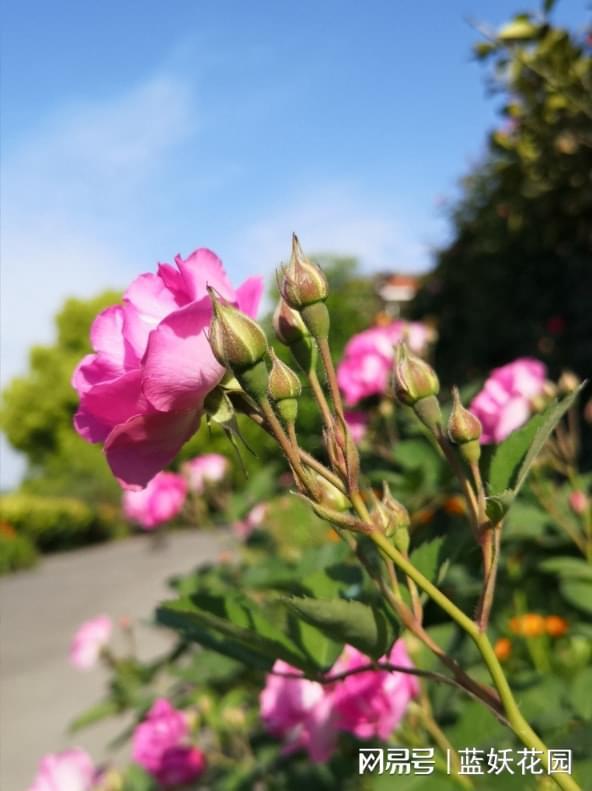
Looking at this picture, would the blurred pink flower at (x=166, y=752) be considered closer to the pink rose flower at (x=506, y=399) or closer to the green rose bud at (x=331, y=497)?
the pink rose flower at (x=506, y=399)

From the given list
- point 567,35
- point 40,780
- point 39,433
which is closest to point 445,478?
point 40,780

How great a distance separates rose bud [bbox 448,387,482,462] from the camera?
0.45 metres

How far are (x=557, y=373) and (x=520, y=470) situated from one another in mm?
→ 3910

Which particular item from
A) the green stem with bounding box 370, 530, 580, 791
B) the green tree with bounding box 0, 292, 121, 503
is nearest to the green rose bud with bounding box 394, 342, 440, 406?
the green stem with bounding box 370, 530, 580, 791

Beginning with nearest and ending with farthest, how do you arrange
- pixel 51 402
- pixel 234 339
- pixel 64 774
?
pixel 234 339 < pixel 64 774 < pixel 51 402

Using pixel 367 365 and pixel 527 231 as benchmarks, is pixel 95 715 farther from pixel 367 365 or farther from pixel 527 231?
pixel 527 231

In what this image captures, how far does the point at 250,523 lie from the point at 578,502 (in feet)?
3.26

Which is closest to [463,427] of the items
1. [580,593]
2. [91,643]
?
[580,593]

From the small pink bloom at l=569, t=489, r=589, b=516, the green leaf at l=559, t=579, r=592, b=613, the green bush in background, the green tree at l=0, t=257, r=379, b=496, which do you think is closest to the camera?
the green leaf at l=559, t=579, r=592, b=613

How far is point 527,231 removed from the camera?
402 centimetres

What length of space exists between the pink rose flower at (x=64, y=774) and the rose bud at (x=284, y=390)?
974mm

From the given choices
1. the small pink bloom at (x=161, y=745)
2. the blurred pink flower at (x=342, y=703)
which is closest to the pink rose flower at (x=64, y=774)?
the small pink bloom at (x=161, y=745)

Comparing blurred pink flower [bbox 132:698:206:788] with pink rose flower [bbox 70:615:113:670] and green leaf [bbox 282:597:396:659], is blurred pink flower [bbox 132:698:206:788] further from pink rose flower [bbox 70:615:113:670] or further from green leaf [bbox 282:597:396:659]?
green leaf [bbox 282:597:396:659]

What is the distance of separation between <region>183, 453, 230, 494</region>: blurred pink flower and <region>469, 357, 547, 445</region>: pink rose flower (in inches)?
39.8
